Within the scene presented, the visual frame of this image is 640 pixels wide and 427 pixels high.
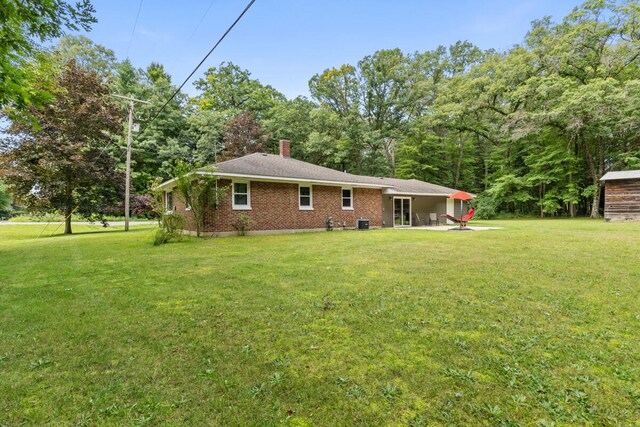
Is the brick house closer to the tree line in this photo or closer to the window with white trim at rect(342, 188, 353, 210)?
the window with white trim at rect(342, 188, 353, 210)

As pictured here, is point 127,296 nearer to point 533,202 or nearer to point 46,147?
point 46,147

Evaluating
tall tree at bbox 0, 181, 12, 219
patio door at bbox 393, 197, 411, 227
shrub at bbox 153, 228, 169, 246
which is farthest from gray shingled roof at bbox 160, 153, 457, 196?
tall tree at bbox 0, 181, 12, 219

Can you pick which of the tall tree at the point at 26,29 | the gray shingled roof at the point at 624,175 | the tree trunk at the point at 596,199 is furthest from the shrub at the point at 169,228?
the tree trunk at the point at 596,199

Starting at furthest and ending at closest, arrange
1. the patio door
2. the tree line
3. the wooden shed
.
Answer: the patio door < the wooden shed < the tree line

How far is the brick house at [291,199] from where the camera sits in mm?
12594

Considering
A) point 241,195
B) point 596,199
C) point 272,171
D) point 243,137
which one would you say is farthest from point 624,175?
point 243,137

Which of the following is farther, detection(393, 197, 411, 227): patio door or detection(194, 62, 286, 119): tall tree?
detection(194, 62, 286, 119): tall tree

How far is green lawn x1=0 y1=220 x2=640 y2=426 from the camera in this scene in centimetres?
195

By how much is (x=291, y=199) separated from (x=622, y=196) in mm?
20732

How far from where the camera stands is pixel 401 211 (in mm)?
19562

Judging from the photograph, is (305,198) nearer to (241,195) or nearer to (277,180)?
(277,180)

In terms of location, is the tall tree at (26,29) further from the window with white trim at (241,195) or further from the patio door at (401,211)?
the patio door at (401,211)

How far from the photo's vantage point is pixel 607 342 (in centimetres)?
278

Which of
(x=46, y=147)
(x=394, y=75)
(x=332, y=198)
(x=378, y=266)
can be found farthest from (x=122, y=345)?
(x=394, y=75)
